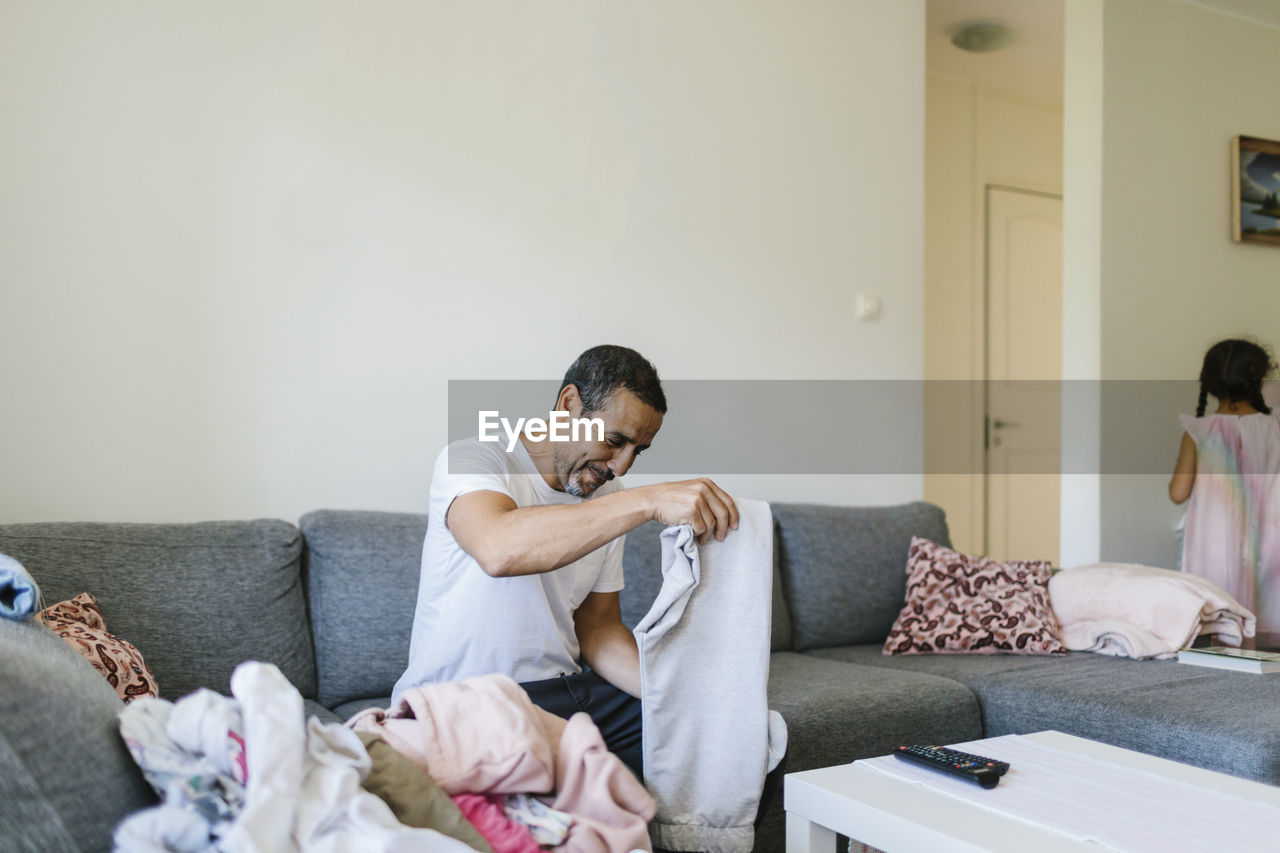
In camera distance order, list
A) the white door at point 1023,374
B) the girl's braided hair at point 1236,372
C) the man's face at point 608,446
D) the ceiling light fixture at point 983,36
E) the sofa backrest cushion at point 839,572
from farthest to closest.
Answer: the white door at point 1023,374
the ceiling light fixture at point 983,36
the girl's braided hair at point 1236,372
the sofa backrest cushion at point 839,572
the man's face at point 608,446

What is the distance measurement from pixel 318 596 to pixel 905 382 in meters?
2.14

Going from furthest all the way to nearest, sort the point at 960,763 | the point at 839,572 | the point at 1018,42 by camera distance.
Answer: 1. the point at 1018,42
2. the point at 839,572
3. the point at 960,763

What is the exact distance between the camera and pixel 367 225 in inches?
101

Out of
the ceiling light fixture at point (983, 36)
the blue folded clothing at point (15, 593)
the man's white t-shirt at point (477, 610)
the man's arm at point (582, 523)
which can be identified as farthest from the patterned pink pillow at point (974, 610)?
the ceiling light fixture at point (983, 36)

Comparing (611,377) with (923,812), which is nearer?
(923,812)

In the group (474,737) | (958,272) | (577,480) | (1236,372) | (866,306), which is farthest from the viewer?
(958,272)

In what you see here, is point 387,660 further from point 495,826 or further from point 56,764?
point 56,764

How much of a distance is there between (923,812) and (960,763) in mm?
168

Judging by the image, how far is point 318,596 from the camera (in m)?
2.23

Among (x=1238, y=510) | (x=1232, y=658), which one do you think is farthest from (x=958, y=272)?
(x=1232, y=658)

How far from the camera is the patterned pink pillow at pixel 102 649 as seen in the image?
5.31 ft

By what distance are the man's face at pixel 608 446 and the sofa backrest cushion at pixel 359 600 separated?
2.16ft

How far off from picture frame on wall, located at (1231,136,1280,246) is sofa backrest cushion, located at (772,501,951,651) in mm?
1934

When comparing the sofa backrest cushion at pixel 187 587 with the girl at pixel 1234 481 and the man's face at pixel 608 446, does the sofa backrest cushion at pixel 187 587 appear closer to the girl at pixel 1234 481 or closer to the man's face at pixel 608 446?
the man's face at pixel 608 446
